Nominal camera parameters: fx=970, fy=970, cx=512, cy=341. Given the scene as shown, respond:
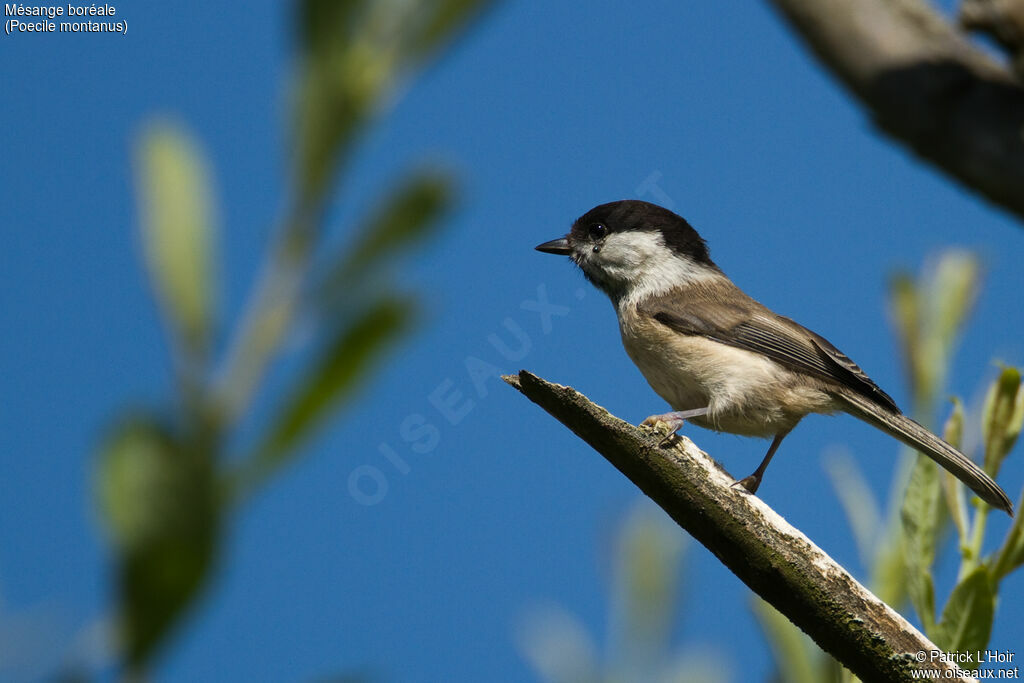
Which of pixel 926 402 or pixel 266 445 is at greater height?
pixel 266 445

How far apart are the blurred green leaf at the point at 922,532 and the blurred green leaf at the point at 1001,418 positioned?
5.0 inches

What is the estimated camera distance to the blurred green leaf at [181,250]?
1.44ft

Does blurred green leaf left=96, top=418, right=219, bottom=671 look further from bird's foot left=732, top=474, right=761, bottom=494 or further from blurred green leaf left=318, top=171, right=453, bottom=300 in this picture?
bird's foot left=732, top=474, right=761, bottom=494

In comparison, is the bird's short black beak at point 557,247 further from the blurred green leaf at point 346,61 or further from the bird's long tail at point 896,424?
the blurred green leaf at point 346,61

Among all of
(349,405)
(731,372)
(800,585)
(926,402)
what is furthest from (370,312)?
(731,372)

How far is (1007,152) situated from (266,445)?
62 cm

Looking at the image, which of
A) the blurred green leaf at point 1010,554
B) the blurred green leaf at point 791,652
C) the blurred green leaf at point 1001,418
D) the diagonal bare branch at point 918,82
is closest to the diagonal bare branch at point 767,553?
the blurred green leaf at point 791,652

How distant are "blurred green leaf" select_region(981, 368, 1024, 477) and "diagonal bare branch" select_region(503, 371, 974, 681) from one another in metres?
0.41

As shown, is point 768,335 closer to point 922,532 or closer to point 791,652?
point 922,532

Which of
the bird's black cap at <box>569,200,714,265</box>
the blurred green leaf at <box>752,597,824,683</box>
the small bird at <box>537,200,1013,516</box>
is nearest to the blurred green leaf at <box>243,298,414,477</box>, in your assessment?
the blurred green leaf at <box>752,597,824,683</box>

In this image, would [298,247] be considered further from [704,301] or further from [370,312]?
[704,301]

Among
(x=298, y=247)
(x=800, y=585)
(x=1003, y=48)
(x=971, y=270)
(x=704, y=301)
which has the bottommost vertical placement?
(x=800, y=585)

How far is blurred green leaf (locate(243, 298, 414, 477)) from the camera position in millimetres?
463

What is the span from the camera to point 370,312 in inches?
18.6
